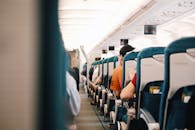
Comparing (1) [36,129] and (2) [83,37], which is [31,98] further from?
(2) [83,37]

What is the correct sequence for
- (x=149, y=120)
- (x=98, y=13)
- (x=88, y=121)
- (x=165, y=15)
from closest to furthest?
1. (x=149, y=120)
2. (x=88, y=121)
3. (x=165, y=15)
4. (x=98, y=13)

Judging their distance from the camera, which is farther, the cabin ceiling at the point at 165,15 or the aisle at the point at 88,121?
the aisle at the point at 88,121

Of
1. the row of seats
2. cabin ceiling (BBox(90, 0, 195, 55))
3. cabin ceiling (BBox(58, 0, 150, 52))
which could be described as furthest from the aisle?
the row of seats

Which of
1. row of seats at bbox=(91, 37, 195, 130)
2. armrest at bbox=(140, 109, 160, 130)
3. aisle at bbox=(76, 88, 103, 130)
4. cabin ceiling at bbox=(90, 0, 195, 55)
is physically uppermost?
cabin ceiling at bbox=(90, 0, 195, 55)

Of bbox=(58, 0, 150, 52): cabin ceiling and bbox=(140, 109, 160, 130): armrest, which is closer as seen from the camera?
bbox=(140, 109, 160, 130): armrest

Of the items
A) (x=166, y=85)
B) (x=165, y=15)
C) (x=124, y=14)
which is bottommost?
(x=166, y=85)

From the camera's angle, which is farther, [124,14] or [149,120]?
[124,14]

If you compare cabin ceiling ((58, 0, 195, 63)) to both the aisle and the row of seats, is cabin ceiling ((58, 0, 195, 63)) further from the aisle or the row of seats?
the row of seats

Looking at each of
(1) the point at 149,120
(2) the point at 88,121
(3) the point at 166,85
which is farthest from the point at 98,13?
(3) the point at 166,85

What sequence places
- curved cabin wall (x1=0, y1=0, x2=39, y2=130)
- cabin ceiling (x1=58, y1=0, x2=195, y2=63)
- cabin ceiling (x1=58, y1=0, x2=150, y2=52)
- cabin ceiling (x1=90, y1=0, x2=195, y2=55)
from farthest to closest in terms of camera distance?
cabin ceiling (x1=58, y1=0, x2=150, y2=52) → cabin ceiling (x1=58, y1=0, x2=195, y2=63) → cabin ceiling (x1=90, y1=0, x2=195, y2=55) → curved cabin wall (x1=0, y1=0, x2=39, y2=130)

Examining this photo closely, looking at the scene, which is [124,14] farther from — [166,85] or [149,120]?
[166,85]

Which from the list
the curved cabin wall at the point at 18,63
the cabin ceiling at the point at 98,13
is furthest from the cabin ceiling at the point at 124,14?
the curved cabin wall at the point at 18,63

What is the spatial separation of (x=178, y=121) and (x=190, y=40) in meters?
0.63

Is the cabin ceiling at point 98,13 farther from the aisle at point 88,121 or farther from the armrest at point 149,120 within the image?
the armrest at point 149,120
